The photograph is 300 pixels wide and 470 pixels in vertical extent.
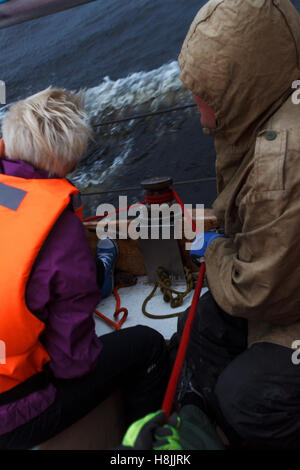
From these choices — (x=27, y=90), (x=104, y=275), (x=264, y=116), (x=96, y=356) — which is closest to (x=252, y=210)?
(x=264, y=116)

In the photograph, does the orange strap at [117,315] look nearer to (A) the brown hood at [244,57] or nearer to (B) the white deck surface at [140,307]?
(B) the white deck surface at [140,307]

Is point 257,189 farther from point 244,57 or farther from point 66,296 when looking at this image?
point 66,296

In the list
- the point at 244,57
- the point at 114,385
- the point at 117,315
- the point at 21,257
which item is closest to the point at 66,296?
the point at 21,257

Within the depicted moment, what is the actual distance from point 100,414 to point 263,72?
1.12 m

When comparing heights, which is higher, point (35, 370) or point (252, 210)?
point (252, 210)

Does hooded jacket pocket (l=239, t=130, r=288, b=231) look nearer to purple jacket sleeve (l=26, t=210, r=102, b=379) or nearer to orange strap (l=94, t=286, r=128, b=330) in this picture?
purple jacket sleeve (l=26, t=210, r=102, b=379)

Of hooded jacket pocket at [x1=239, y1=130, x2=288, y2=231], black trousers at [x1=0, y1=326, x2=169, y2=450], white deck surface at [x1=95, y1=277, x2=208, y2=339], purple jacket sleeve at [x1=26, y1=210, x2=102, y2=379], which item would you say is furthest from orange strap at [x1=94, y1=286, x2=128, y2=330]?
hooded jacket pocket at [x1=239, y1=130, x2=288, y2=231]

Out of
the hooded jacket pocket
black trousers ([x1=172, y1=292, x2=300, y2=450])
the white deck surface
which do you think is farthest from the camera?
the white deck surface

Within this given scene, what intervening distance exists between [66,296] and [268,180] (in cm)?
61

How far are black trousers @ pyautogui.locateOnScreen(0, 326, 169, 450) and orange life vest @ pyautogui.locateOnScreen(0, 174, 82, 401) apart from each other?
0.39 ft

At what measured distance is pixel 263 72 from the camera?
109cm

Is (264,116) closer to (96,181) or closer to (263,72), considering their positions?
(263,72)

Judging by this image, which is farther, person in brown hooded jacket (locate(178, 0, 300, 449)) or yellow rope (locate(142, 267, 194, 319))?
yellow rope (locate(142, 267, 194, 319))

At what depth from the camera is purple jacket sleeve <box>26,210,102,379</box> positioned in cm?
114
